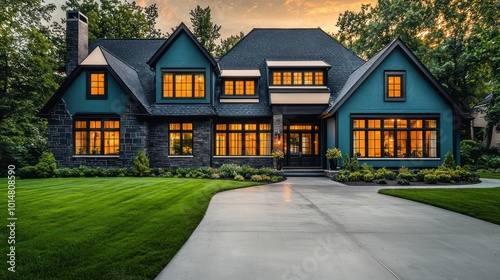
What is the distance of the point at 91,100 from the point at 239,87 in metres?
9.40

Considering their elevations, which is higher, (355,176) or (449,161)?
(449,161)

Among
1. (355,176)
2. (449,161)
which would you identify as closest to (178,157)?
(355,176)

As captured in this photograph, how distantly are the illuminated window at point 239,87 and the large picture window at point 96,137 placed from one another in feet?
24.4

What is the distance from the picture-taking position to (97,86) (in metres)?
17.2

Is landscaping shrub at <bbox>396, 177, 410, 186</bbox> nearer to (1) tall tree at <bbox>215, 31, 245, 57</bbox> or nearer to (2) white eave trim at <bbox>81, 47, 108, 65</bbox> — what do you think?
(2) white eave trim at <bbox>81, 47, 108, 65</bbox>

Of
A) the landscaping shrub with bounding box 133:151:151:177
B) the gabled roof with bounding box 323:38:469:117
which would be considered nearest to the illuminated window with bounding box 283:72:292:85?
the gabled roof with bounding box 323:38:469:117

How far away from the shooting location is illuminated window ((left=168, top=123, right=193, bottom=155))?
17.9 metres

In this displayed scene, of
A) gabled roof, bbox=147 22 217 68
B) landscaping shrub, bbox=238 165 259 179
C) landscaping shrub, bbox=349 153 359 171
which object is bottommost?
landscaping shrub, bbox=238 165 259 179

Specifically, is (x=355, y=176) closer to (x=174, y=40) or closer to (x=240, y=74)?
(x=240, y=74)

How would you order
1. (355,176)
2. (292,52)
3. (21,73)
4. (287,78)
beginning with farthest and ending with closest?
(292,52)
(21,73)
(287,78)
(355,176)

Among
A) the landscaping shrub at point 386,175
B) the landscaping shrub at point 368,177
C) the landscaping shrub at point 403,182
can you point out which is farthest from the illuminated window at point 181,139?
the landscaping shrub at point 403,182

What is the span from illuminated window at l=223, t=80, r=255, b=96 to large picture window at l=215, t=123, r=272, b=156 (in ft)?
7.59

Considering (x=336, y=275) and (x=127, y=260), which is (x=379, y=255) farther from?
(x=127, y=260)

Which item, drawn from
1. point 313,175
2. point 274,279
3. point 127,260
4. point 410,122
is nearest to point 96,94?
point 313,175
